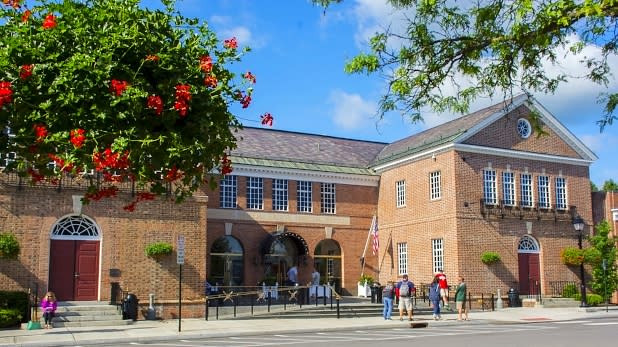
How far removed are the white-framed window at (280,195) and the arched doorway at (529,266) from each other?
1116 cm

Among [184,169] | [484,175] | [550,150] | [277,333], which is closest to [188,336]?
[277,333]

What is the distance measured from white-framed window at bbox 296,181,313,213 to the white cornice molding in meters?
0.30

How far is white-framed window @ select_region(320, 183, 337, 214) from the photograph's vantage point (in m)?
33.9

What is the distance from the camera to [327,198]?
3406 centimetres

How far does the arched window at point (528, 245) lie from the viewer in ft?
102

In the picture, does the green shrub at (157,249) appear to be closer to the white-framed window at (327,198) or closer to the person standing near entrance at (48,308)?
the person standing near entrance at (48,308)

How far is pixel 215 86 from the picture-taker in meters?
7.64

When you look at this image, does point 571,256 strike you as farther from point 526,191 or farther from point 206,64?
point 206,64

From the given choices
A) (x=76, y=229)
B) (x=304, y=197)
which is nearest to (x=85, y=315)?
(x=76, y=229)

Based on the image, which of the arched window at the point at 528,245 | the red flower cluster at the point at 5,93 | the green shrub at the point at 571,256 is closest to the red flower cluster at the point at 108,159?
the red flower cluster at the point at 5,93

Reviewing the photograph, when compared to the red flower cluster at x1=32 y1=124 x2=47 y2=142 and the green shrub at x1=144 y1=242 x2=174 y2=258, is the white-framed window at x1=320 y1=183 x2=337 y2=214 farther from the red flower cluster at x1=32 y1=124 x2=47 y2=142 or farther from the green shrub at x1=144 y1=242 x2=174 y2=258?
the red flower cluster at x1=32 y1=124 x2=47 y2=142

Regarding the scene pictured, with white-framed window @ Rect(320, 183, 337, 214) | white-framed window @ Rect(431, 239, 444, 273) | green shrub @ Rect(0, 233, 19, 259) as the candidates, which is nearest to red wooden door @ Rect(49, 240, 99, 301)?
green shrub @ Rect(0, 233, 19, 259)

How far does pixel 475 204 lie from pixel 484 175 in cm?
167

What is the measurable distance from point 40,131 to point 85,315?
16.5 meters
